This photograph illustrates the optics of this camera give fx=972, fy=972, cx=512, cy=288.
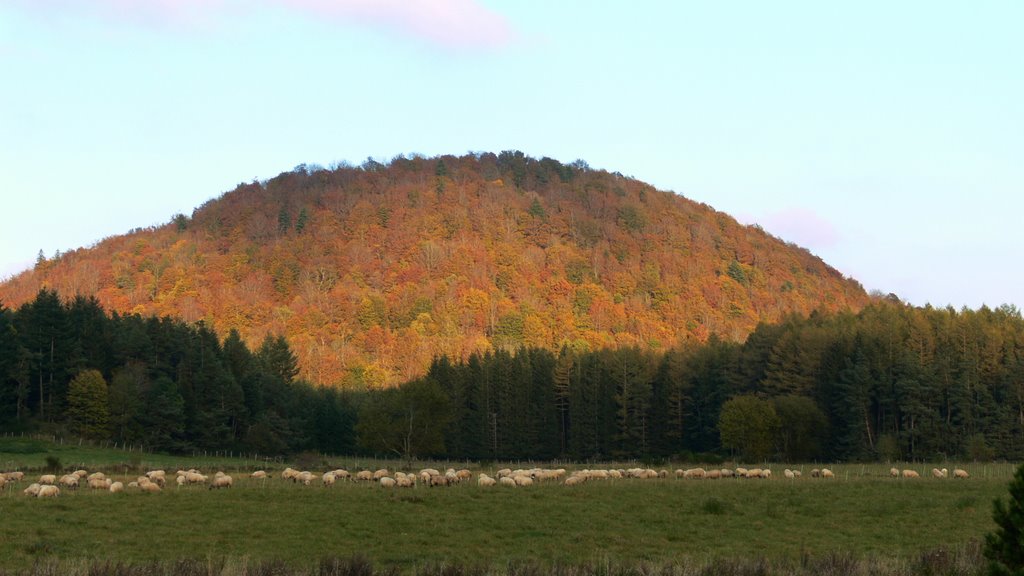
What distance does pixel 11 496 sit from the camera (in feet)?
121

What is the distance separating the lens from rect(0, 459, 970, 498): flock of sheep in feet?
137

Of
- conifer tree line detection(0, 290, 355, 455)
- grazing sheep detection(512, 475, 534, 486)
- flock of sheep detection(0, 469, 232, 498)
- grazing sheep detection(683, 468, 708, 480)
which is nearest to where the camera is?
flock of sheep detection(0, 469, 232, 498)

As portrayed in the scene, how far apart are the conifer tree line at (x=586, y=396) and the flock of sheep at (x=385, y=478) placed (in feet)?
82.0

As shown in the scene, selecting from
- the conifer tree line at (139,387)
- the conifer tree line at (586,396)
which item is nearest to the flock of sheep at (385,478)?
the conifer tree line at (586,396)

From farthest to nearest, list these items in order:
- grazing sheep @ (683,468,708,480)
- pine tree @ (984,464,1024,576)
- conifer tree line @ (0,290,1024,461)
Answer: conifer tree line @ (0,290,1024,461)
grazing sheep @ (683,468,708,480)
pine tree @ (984,464,1024,576)

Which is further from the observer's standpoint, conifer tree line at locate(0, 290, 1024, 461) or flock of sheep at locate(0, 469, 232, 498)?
conifer tree line at locate(0, 290, 1024, 461)

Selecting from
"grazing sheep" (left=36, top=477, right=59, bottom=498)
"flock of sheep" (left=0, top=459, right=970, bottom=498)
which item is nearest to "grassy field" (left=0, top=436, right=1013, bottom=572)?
"grazing sheep" (left=36, top=477, right=59, bottom=498)

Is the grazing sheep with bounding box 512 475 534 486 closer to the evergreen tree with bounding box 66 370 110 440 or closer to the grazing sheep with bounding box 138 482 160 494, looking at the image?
the grazing sheep with bounding box 138 482 160 494

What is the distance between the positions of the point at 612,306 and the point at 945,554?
168 m

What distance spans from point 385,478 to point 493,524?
15.1m

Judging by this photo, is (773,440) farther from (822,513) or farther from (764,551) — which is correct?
(764,551)

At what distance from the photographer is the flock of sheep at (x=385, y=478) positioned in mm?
41656

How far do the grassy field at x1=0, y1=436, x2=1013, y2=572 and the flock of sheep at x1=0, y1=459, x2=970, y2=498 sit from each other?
1376mm

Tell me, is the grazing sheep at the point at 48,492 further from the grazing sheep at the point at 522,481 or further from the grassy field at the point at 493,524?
the grazing sheep at the point at 522,481
